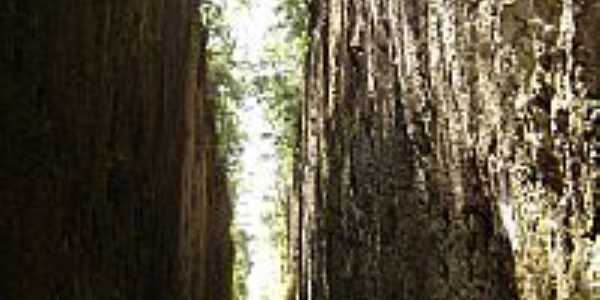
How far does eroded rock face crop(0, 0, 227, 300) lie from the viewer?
17.4 ft

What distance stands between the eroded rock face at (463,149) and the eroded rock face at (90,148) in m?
1.56

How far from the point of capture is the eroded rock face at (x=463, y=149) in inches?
133

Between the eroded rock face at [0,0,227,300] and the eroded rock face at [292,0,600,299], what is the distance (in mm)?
1561

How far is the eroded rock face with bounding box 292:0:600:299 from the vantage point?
338 cm

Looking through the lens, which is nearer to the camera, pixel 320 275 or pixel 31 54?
pixel 31 54

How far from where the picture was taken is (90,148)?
21.1 feet

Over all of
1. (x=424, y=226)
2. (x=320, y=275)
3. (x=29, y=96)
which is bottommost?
(x=320, y=275)

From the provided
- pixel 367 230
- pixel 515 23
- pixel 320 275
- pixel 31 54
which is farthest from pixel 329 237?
pixel 515 23

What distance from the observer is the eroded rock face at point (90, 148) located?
5305 mm

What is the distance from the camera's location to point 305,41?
49.8 ft

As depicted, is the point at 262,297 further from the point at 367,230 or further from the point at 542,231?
the point at 542,231

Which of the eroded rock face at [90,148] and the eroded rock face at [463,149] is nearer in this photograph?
the eroded rock face at [463,149]

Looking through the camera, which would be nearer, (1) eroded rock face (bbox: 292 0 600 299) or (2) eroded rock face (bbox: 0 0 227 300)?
(1) eroded rock face (bbox: 292 0 600 299)

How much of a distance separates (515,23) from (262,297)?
26151mm
